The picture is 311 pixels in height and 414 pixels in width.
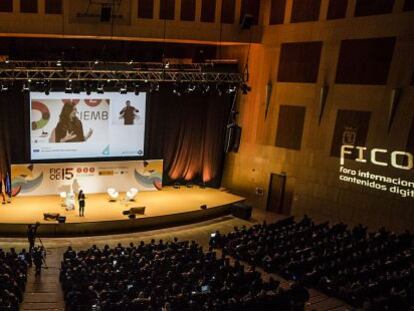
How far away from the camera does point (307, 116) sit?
20.1 metres

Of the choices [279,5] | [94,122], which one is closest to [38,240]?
[94,122]

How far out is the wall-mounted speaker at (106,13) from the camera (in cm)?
1792

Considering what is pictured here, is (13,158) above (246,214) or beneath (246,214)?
above

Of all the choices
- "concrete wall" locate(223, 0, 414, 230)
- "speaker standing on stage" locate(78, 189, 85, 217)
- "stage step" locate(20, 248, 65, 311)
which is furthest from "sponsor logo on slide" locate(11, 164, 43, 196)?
"concrete wall" locate(223, 0, 414, 230)

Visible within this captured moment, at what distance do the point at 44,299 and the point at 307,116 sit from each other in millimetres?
12397

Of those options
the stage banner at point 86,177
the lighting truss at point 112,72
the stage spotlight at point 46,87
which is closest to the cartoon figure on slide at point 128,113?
the lighting truss at point 112,72

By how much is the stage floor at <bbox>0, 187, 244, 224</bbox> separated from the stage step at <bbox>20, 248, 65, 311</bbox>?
2.91m

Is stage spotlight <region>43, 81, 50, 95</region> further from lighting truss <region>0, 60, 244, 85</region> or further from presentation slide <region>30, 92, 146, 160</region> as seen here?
presentation slide <region>30, 92, 146, 160</region>

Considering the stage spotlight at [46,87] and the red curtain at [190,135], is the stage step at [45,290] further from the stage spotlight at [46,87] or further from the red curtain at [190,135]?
the red curtain at [190,135]

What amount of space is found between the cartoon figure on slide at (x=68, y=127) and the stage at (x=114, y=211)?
7.88ft

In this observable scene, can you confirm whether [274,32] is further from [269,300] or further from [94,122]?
[269,300]

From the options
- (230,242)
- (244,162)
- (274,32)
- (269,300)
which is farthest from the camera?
(244,162)

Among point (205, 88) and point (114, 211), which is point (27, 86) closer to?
point (114, 211)

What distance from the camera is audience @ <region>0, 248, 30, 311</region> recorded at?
34.5 feet
